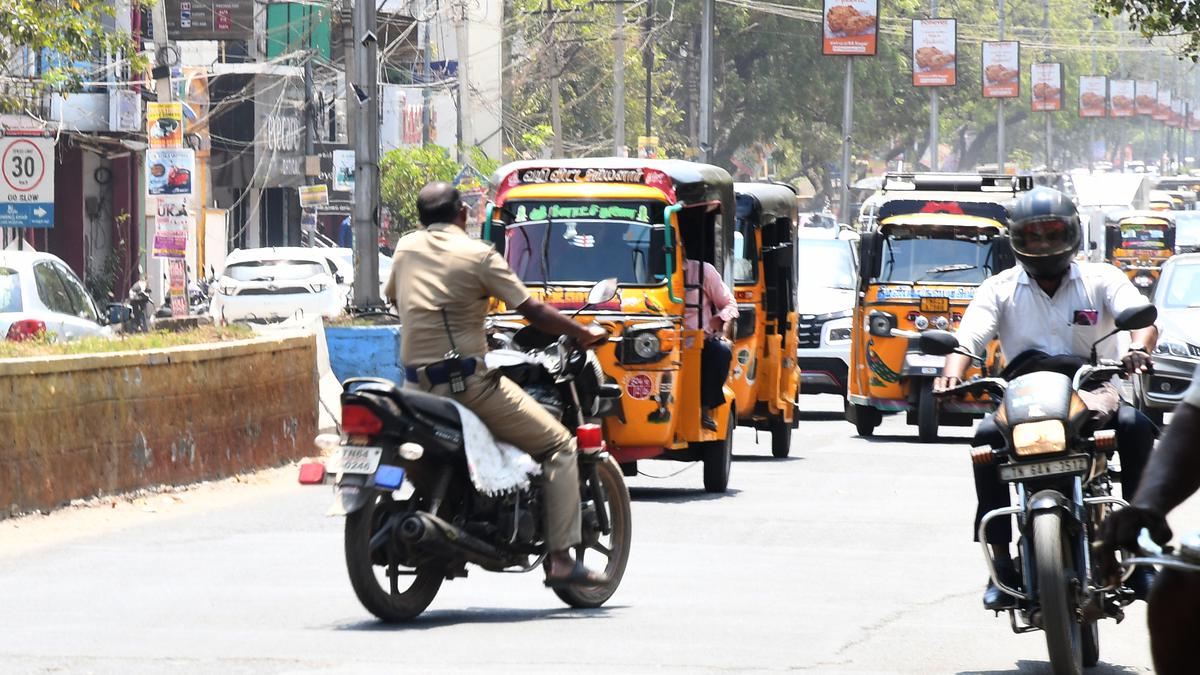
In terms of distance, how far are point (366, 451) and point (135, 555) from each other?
10.6ft

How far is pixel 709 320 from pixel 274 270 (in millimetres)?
19734

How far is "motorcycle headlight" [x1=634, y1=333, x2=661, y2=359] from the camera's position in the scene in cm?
1438

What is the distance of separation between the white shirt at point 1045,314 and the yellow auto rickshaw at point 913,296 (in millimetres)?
12540

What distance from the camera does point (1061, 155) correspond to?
164875 mm

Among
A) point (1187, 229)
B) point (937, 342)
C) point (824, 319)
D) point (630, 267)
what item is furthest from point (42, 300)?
point (1187, 229)

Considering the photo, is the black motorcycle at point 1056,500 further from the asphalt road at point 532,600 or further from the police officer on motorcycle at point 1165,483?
the police officer on motorcycle at point 1165,483

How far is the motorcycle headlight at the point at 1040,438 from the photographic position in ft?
23.9

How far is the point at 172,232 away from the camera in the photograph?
28.8 m

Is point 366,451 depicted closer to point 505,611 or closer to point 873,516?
point 505,611

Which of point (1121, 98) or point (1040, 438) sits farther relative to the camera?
point (1121, 98)

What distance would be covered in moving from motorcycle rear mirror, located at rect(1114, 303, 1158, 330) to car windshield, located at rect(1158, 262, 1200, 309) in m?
14.5

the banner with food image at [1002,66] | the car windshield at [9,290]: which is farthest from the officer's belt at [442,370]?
the banner with food image at [1002,66]

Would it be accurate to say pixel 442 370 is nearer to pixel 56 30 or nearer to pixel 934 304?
pixel 934 304

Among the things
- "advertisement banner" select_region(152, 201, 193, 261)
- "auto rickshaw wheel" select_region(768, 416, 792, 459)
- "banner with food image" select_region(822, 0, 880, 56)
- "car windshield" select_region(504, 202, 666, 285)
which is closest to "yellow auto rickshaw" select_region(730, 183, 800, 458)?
"auto rickshaw wheel" select_region(768, 416, 792, 459)
